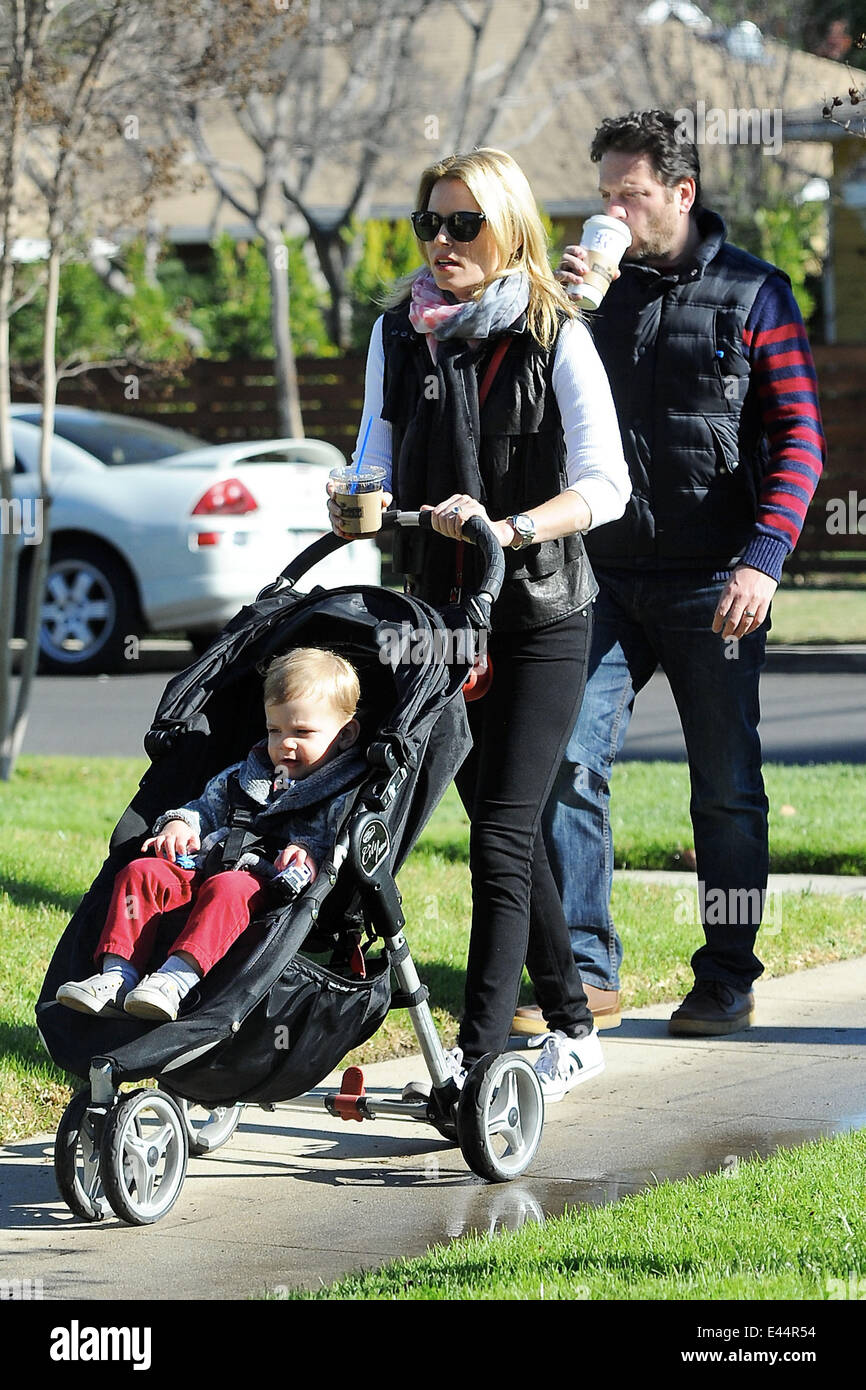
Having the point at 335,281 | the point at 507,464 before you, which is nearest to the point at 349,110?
the point at 335,281

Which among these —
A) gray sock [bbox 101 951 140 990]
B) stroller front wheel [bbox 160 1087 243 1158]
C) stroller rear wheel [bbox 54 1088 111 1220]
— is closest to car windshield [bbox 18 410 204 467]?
stroller front wheel [bbox 160 1087 243 1158]

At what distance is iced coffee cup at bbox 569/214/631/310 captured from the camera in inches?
199

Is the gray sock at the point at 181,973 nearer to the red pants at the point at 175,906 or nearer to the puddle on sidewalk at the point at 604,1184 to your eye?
the red pants at the point at 175,906

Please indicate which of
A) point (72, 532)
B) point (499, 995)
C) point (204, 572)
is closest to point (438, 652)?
point (499, 995)

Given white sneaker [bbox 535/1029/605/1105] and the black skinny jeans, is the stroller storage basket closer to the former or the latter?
the black skinny jeans

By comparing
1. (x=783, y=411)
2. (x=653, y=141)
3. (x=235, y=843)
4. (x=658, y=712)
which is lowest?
(x=235, y=843)

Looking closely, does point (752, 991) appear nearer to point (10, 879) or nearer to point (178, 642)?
point (10, 879)

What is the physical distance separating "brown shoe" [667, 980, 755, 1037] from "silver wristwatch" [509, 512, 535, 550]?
1.85 metres

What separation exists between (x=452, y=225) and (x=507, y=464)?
55 cm

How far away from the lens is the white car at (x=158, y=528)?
13.7 meters

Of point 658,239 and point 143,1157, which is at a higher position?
point 658,239

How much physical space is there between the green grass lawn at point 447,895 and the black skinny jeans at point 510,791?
107cm

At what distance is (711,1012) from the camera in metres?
5.67

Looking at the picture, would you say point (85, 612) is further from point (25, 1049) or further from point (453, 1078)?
point (453, 1078)
